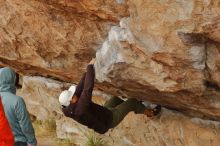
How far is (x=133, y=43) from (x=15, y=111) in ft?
5.45

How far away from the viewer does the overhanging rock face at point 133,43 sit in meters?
4.70

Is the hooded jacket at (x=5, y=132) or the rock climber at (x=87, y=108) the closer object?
the hooded jacket at (x=5, y=132)

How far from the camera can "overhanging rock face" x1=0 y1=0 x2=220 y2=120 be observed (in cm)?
470

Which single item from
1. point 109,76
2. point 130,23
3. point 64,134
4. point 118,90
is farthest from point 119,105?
point 64,134

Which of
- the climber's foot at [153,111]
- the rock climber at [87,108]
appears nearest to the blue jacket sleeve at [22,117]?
the rock climber at [87,108]

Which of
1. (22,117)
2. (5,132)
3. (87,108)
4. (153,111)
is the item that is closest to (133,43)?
(87,108)

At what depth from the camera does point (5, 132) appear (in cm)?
530

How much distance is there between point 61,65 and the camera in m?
7.12

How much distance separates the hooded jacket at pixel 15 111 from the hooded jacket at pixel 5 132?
23 centimetres

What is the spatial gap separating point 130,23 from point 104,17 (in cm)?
66

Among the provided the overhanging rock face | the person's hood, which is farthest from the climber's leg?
the person's hood

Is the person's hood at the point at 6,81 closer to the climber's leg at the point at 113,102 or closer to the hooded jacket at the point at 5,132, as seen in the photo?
the hooded jacket at the point at 5,132

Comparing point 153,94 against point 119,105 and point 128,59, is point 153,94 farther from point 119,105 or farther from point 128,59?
point 128,59

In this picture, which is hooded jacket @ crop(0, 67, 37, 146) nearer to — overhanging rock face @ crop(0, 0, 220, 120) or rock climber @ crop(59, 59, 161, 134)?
rock climber @ crop(59, 59, 161, 134)
